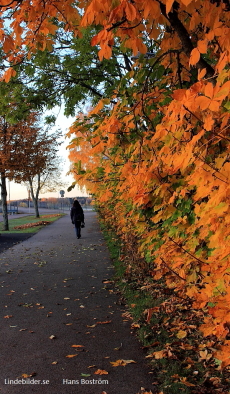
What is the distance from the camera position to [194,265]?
3.81 metres

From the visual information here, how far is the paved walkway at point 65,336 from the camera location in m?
3.41

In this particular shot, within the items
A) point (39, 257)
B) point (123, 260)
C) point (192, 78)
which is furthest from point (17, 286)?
point (192, 78)

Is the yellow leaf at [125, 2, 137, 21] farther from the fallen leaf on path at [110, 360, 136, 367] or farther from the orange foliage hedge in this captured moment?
the fallen leaf on path at [110, 360, 136, 367]

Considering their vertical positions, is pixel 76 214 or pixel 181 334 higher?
pixel 76 214

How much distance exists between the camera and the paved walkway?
3413mm

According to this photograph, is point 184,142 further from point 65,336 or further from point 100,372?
point 65,336

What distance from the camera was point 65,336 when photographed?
460 centimetres

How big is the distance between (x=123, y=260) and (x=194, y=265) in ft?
18.8

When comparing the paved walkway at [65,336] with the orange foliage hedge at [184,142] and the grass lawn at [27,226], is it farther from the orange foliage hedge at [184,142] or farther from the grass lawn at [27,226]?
the grass lawn at [27,226]

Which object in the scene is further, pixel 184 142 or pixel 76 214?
pixel 76 214

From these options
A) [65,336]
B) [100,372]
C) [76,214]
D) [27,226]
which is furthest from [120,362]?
[27,226]

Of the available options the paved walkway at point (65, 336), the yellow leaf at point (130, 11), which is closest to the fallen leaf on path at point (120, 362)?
the paved walkway at point (65, 336)

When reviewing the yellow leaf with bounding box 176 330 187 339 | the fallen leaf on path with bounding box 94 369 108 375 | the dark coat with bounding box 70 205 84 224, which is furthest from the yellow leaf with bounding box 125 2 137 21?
the dark coat with bounding box 70 205 84 224

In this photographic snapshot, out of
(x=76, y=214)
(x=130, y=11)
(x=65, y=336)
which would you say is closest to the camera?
(x=130, y=11)
